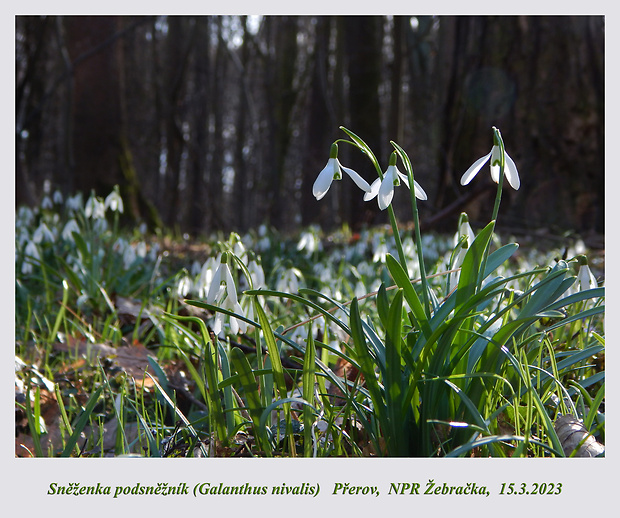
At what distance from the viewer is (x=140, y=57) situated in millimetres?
19219

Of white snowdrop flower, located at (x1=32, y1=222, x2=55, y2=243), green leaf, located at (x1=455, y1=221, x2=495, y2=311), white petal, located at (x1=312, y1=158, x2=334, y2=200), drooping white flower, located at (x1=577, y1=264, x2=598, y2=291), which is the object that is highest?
white petal, located at (x1=312, y1=158, x2=334, y2=200)

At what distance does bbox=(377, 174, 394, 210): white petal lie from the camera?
1306 mm

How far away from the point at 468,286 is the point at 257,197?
23069mm

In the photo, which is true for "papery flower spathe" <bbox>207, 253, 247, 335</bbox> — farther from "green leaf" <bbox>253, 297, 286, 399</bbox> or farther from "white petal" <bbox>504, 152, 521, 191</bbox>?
"white petal" <bbox>504, 152, 521, 191</bbox>

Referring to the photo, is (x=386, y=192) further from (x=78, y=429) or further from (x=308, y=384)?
(x=78, y=429)

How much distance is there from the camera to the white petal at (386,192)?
131 centimetres

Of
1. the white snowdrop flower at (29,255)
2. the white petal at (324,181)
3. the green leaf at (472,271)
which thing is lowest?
the white snowdrop flower at (29,255)

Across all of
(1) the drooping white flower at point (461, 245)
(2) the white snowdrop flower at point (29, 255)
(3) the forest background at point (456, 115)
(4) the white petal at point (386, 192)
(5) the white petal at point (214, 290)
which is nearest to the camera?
(4) the white petal at point (386, 192)

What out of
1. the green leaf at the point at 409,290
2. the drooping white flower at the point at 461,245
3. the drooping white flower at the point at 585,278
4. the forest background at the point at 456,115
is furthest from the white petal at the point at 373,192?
the forest background at the point at 456,115

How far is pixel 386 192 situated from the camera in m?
1.33

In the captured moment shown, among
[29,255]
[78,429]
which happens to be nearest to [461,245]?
[78,429]

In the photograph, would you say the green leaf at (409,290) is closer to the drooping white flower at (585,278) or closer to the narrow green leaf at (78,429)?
the drooping white flower at (585,278)

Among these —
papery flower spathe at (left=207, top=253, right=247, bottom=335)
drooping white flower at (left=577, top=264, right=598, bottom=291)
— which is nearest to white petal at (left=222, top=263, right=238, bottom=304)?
papery flower spathe at (left=207, top=253, right=247, bottom=335)

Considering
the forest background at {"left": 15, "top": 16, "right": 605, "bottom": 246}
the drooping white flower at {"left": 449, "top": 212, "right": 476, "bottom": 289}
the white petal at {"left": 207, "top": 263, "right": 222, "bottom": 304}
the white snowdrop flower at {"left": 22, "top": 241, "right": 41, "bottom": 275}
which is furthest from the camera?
the forest background at {"left": 15, "top": 16, "right": 605, "bottom": 246}
